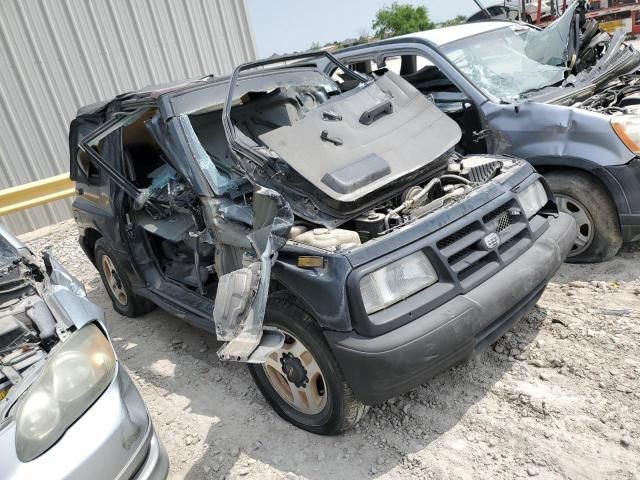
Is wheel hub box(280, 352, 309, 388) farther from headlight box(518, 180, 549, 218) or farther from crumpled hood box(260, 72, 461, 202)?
headlight box(518, 180, 549, 218)

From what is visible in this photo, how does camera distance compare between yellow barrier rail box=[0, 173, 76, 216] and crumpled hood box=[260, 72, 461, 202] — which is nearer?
crumpled hood box=[260, 72, 461, 202]

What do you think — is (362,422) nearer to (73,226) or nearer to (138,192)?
(138,192)

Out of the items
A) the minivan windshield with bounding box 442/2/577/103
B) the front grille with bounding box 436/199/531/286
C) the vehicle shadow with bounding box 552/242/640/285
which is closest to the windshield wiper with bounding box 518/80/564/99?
the minivan windshield with bounding box 442/2/577/103

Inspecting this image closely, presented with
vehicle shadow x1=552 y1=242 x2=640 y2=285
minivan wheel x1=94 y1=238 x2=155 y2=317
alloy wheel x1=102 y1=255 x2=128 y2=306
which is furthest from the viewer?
alloy wheel x1=102 y1=255 x2=128 y2=306

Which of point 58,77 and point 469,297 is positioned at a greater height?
point 58,77

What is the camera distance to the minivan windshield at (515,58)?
442cm

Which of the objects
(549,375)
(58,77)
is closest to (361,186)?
(549,375)

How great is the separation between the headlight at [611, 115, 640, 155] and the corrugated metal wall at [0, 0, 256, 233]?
784 cm

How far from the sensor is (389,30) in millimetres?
49781

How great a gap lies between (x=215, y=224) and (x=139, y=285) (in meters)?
1.50

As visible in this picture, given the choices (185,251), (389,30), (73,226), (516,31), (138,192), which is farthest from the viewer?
(389,30)

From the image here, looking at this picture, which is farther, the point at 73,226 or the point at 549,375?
the point at 73,226

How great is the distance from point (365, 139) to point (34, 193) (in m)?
6.51

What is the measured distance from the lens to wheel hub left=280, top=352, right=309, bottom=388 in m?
2.61
